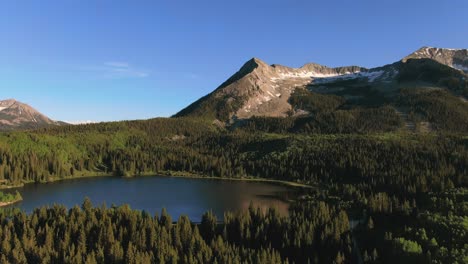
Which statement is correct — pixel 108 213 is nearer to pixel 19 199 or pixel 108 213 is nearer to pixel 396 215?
pixel 19 199

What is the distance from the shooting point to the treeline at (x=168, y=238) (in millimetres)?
89750

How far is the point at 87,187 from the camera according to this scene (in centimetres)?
19662

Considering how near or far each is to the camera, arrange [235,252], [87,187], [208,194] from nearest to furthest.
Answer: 1. [235,252]
2. [208,194]
3. [87,187]

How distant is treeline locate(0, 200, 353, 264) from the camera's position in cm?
8975

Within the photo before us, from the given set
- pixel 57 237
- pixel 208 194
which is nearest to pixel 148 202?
pixel 208 194

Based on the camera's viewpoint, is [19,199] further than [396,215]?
Yes

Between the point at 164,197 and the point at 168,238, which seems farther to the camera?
the point at 164,197

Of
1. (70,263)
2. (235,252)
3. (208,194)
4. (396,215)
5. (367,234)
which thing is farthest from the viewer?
(208,194)

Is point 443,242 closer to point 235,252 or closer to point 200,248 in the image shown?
point 235,252

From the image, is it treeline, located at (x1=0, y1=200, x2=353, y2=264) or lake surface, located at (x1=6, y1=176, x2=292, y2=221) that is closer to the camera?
treeline, located at (x1=0, y1=200, x2=353, y2=264)

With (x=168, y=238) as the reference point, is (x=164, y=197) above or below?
below

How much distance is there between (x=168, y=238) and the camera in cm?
9944

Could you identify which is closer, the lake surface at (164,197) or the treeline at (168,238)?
the treeline at (168,238)

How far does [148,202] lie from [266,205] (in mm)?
42752
